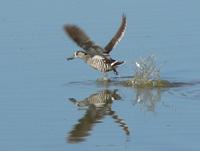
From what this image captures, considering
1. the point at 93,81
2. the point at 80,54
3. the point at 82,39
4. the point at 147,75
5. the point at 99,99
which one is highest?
the point at 82,39

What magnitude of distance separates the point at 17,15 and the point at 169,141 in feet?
31.2

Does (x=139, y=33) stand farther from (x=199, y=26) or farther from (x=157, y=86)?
(x=157, y=86)

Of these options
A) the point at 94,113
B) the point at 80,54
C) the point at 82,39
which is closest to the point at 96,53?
the point at 80,54

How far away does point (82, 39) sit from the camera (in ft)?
48.7

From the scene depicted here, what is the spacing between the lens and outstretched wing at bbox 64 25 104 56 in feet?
48.1

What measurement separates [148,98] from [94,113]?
3.93 feet

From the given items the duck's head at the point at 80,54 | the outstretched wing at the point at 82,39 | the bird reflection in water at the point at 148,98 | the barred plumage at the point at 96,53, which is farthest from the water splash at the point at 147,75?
the duck's head at the point at 80,54

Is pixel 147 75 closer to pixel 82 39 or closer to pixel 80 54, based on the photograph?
pixel 82 39

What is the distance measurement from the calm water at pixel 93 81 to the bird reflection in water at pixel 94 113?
1 cm

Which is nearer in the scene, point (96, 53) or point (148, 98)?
point (148, 98)

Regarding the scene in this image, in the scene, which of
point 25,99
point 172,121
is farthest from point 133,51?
point 172,121

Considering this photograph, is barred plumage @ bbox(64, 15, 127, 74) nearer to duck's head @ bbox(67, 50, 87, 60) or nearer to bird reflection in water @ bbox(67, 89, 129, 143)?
duck's head @ bbox(67, 50, 87, 60)

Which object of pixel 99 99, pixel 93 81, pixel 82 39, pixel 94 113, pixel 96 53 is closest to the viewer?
pixel 94 113

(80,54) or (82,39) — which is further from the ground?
(82,39)
